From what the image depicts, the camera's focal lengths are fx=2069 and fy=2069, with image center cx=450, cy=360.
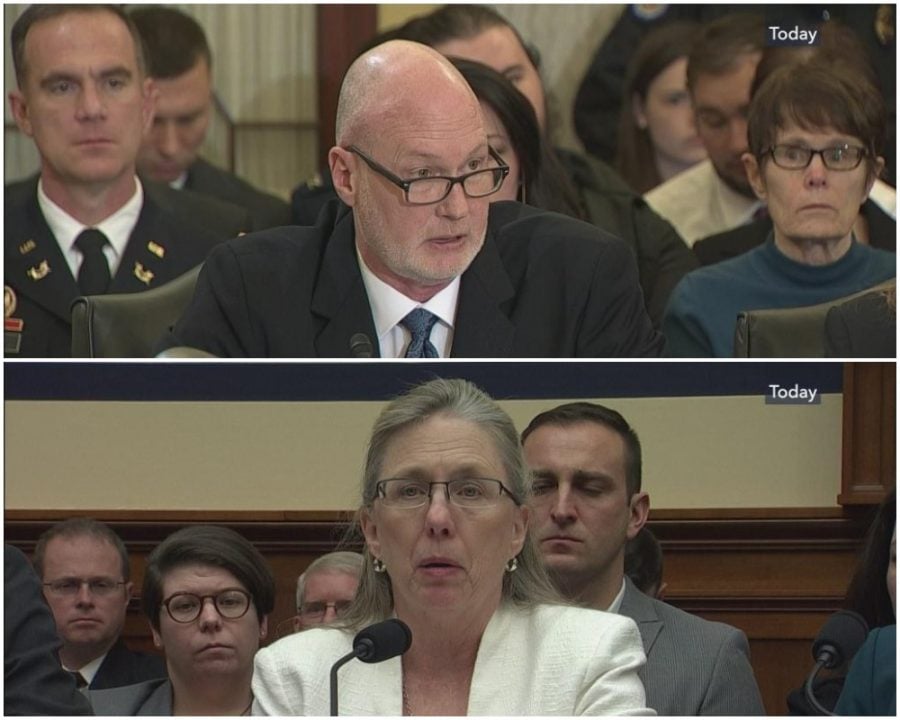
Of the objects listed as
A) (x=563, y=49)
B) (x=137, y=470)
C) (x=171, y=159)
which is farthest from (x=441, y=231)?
(x=563, y=49)

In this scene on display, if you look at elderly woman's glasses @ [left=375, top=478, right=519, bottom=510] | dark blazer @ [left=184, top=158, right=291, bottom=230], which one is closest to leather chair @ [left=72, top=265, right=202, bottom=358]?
elderly woman's glasses @ [left=375, top=478, right=519, bottom=510]

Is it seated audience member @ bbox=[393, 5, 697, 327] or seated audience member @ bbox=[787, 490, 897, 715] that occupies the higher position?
seated audience member @ bbox=[393, 5, 697, 327]

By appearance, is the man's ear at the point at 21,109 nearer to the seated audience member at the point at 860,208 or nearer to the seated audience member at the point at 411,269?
the seated audience member at the point at 411,269

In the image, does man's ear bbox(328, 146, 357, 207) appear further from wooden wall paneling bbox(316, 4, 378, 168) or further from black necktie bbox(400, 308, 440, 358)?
wooden wall paneling bbox(316, 4, 378, 168)

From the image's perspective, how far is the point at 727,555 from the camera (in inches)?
94.6

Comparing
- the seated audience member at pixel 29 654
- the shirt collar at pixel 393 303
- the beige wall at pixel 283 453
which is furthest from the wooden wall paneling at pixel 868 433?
the seated audience member at pixel 29 654

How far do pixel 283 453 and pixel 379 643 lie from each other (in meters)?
0.37

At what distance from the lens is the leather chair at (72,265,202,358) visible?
8.04 feet

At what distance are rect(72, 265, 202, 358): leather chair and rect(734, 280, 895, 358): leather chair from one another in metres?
0.66

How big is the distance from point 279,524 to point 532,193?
559mm

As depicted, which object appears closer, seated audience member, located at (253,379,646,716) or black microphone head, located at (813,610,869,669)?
seated audience member, located at (253,379,646,716)

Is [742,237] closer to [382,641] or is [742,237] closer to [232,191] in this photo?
[232,191]

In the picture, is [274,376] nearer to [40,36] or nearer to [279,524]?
[279,524]

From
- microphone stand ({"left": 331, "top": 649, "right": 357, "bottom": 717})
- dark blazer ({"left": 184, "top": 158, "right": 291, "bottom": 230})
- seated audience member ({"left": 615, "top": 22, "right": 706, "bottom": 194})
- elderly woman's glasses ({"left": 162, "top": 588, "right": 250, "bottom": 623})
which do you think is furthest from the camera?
seated audience member ({"left": 615, "top": 22, "right": 706, "bottom": 194})
